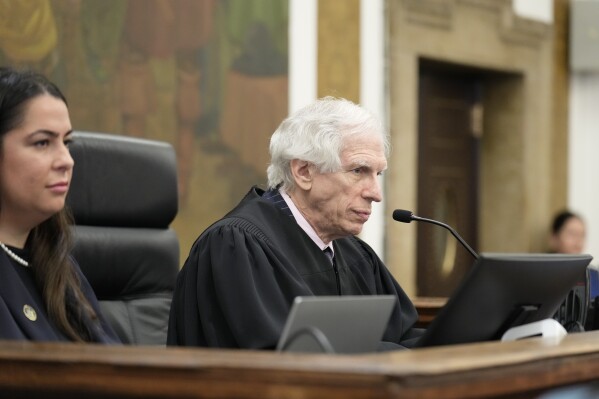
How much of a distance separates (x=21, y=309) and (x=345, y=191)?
115 centimetres

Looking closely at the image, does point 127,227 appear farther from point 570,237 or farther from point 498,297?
point 570,237

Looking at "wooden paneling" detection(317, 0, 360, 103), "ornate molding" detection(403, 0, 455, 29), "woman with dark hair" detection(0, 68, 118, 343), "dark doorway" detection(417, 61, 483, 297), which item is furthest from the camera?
"dark doorway" detection(417, 61, 483, 297)

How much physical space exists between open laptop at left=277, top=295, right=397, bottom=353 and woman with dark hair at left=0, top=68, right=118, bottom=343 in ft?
2.33

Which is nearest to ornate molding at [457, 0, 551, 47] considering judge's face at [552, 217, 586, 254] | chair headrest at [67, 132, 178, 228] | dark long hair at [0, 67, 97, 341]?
judge's face at [552, 217, 586, 254]

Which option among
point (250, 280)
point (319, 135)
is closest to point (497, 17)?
point (319, 135)

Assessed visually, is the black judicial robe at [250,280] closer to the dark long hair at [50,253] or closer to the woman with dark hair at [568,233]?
the dark long hair at [50,253]

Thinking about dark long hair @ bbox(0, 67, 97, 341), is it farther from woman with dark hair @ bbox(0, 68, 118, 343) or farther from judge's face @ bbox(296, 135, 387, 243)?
judge's face @ bbox(296, 135, 387, 243)

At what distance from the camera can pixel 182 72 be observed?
18.5ft

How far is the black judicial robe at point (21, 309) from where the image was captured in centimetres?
247

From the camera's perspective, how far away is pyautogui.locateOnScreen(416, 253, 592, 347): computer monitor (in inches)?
93.1

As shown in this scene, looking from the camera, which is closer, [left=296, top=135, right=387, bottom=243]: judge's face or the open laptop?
the open laptop

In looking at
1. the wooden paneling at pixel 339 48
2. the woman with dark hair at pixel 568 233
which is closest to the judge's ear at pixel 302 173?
the wooden paneling at pixel 339 48

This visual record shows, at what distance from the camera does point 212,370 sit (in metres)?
1.68

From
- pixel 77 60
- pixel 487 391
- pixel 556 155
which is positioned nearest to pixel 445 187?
pixel 556 155
